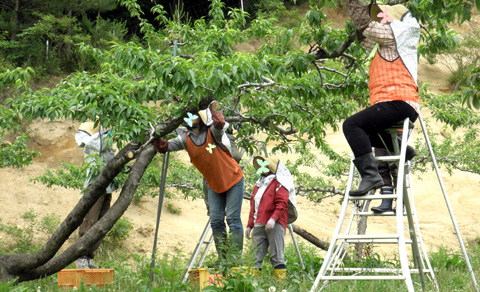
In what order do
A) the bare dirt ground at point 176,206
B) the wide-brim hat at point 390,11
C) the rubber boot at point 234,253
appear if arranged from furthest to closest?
the bare dirt ground at point 176,206 → the rubber boot at point 234,253 → the wide-brim hat at point 390,11

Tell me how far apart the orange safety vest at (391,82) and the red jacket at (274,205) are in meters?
2.23

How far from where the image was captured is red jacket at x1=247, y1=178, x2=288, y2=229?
588 centimetres

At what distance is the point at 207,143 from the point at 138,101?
740 millimetres

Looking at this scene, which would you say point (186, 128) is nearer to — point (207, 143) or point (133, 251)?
point (207, 143)

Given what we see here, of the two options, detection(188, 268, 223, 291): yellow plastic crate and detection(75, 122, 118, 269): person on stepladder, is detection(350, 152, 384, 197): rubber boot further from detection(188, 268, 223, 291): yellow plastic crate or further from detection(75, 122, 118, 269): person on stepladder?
detection(75, 122, 118, 269): person on stepladder

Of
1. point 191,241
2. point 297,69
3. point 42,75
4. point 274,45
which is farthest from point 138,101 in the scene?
point 42,75

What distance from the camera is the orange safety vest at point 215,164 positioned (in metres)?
5.03

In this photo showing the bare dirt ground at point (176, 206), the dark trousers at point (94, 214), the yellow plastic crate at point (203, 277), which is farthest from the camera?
the bare dirt ground at point (176, 206)

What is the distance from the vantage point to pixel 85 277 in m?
5.27

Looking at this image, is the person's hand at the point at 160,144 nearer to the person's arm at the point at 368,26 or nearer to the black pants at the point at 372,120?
the black pants at the point at 372,120

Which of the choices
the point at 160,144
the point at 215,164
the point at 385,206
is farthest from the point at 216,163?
the point at 385,206

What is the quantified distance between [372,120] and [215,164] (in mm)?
1736

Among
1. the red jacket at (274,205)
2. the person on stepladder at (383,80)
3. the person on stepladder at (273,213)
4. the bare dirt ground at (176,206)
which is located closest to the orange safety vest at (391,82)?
the person on stepladder at (383,80)

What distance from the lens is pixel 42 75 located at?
15820mm
